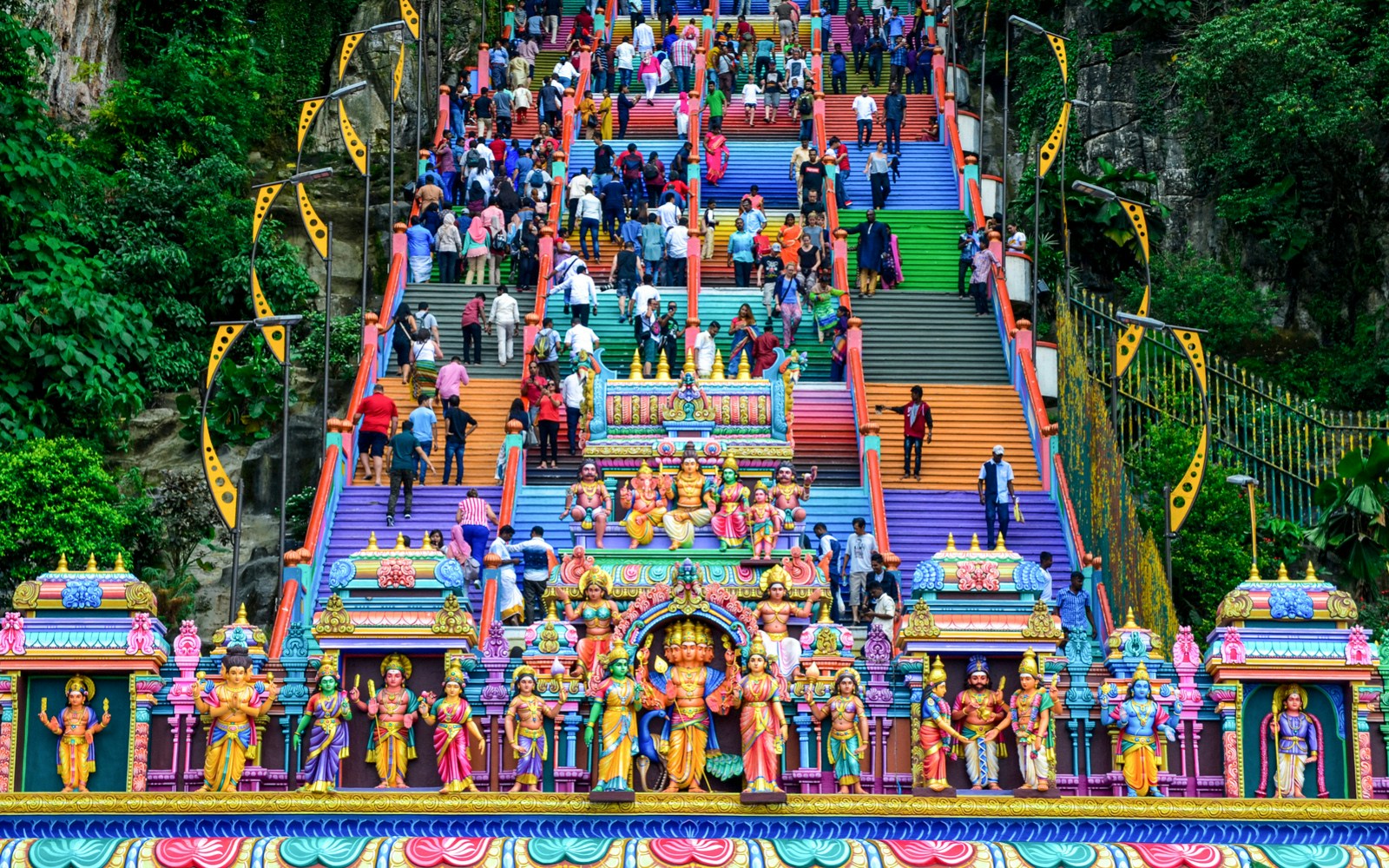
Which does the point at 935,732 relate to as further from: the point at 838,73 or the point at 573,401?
the point at 838,73

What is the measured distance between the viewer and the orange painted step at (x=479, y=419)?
119 ft

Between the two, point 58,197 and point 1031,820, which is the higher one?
point 58,197

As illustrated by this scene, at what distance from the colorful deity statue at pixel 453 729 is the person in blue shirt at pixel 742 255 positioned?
19.2 metres

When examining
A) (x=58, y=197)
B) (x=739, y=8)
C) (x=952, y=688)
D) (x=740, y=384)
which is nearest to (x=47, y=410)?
(x=58, y=197)

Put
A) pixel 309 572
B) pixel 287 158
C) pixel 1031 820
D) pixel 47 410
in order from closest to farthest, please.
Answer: pixel 1031 820 → pixel 309 572 → pixel 47 410 → pixel 287 158

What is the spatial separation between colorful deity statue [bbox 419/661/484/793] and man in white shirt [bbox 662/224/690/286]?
18982 millimetres

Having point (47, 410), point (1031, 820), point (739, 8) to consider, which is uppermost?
point (739, 8)

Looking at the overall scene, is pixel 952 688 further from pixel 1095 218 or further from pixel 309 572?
pixel 1095 218

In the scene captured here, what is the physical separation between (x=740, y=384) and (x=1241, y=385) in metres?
9.53

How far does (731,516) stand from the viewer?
104ft

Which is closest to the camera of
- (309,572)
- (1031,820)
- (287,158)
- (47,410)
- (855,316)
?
(1031,820)

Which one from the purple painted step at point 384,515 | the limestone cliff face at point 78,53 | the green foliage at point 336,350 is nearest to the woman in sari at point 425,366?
the purple painted step at point 384,515

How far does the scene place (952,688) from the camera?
76.9ft

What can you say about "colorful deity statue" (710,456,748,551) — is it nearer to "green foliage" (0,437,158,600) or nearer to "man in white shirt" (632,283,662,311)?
"man in white shirt" (632,283,662,311)
